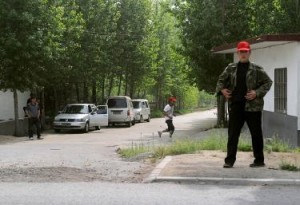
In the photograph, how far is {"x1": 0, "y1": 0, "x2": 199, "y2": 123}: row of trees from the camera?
24125 millimetres

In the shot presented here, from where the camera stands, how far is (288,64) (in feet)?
48.6

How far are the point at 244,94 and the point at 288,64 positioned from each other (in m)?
6.52

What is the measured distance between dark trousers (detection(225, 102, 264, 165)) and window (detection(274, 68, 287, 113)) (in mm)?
6578

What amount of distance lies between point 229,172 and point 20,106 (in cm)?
2755

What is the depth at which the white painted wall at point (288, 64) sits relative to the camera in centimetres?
1411

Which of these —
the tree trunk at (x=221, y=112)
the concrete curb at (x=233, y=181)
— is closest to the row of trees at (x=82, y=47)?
the tree trunk at (x=221, y=112)

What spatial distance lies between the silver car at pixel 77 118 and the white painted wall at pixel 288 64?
13.5 m

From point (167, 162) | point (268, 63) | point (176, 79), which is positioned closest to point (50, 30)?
point (268, 63)

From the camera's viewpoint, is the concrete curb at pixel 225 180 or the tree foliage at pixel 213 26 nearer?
the concrete curb at pixel 225 180

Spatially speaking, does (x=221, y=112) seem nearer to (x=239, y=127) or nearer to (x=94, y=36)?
(x=94, y=36)

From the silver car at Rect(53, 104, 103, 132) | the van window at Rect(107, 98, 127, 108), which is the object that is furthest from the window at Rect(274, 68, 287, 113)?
the van window at Rect(107, 98, 127, 108)

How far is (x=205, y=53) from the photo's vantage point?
89.3ft

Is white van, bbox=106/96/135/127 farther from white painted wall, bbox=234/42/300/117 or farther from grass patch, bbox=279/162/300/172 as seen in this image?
grass patch, bbox=279/162/300/172

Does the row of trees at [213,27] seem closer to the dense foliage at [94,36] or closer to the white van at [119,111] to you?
the dense foliage at [94,36]
